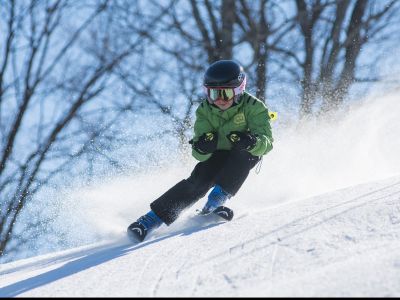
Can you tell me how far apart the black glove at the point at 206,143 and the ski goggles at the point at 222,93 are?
31 centimetres

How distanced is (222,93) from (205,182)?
27.0 inches

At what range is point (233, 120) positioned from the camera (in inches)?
175

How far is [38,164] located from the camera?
12367mm

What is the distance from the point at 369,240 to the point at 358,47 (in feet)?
38.9

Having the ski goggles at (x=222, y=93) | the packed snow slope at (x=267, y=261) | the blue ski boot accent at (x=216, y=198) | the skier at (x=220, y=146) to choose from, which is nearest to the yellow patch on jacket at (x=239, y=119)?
the skier at (x=220, y=146)

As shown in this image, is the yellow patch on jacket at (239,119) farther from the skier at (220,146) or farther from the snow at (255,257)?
the snow at (255,257)

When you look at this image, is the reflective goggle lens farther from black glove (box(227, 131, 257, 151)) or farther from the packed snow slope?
the packed snow slope

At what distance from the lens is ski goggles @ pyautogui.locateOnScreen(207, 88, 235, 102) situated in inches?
169

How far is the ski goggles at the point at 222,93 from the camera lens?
430cm

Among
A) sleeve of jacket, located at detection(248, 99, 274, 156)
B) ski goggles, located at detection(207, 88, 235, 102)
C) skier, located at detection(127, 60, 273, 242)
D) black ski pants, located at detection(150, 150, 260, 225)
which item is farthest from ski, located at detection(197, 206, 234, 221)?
ski goggles, located at detection(207, 88, 235, 102)

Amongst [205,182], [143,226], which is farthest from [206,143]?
[143,226]

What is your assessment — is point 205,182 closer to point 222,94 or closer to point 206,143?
point 206,143

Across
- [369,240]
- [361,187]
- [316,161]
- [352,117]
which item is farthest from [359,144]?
[369,240]

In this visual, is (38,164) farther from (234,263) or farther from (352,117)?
(234,263)
